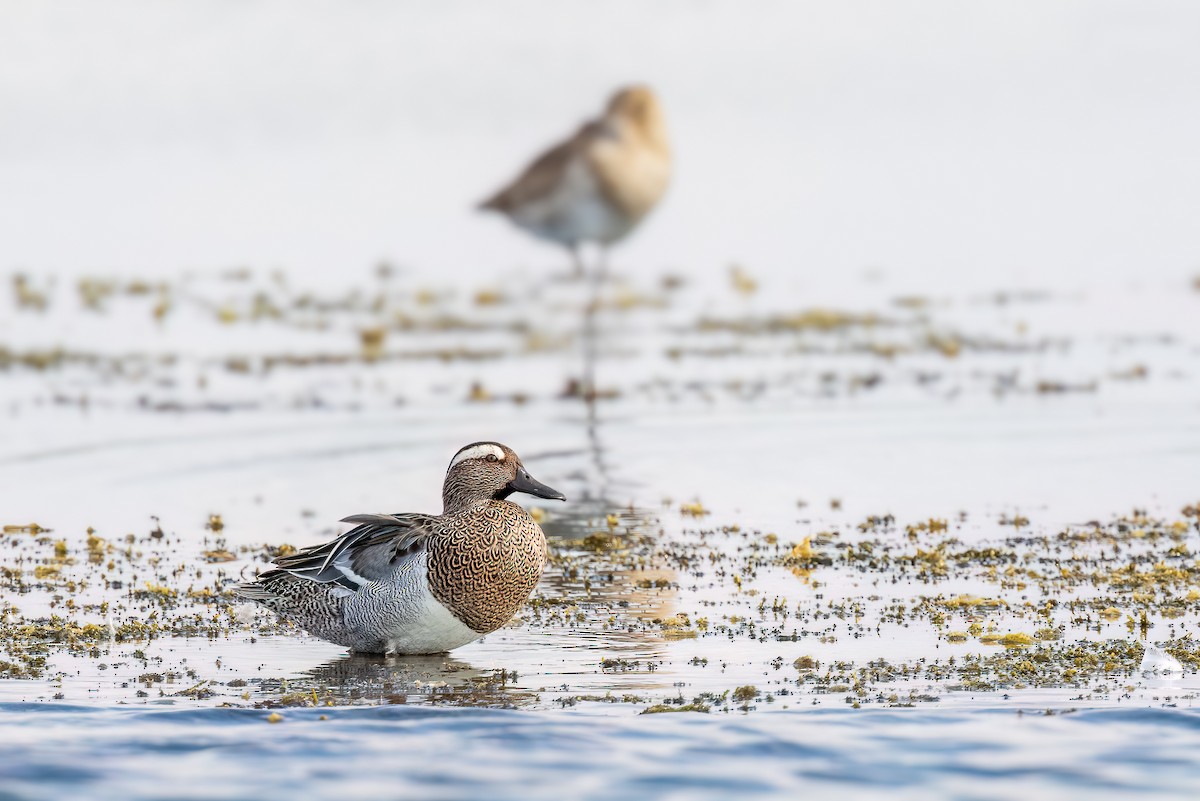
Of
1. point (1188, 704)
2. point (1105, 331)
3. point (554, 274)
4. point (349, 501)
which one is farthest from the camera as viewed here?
point (554, 274)

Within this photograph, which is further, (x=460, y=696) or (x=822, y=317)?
(x=822, y=317)

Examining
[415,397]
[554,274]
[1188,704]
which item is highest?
[554,274]

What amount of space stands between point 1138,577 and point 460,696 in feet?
14.9

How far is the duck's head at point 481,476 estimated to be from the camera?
10680 millimetres

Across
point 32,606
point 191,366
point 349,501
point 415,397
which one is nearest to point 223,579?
point 32,606

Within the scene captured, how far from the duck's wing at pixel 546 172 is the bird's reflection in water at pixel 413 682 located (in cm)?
1635

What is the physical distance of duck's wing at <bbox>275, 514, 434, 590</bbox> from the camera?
33.8 feet

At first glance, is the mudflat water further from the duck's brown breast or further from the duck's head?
the duck's head

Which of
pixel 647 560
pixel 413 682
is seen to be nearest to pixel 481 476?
pixel 413 682

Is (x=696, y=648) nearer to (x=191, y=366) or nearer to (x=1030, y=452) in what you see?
(x=1030, y=452)

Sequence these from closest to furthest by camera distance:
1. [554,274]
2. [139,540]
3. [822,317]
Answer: [139,540], [822,317], [554,274]

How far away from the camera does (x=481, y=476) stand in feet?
35.2

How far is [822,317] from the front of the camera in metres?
27.9

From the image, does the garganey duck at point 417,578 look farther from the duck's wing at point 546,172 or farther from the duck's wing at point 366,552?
the duck's wing at point 546,172
